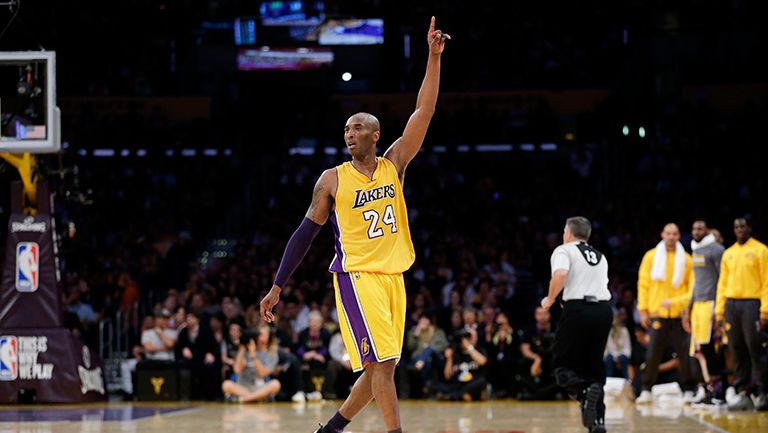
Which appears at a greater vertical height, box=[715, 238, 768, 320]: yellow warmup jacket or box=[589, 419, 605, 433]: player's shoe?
box=[715, 238, 768, 320]: yellow warmup jacket

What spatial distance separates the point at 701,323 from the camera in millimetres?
14469

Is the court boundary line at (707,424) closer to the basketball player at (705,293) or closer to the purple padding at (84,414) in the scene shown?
the basketball player at (705,293)

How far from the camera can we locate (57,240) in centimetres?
1683

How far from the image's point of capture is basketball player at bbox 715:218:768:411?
13594 millimetres

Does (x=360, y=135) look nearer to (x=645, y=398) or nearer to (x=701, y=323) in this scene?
(x=701, y=323)

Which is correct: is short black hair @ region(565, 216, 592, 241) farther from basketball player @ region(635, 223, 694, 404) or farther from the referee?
basketball player @ region(635, 223, 694, 404)

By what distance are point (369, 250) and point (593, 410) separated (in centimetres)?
287

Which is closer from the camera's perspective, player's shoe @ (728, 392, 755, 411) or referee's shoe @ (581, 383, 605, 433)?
referee's shoe @ (581, 383, 605, 433)

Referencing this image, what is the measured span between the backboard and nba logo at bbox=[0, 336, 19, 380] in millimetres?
3402

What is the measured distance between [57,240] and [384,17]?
16377 mm

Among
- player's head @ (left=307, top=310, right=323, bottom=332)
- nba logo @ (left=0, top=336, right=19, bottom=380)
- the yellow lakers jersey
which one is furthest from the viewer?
player's head @ (left=307, top=310, right=323, bottom=332)

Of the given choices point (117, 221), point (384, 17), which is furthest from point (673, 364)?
point (384, 17)

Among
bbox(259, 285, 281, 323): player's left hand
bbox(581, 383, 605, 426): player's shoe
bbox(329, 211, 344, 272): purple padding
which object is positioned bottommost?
bbox(581, 383, 605, 426): player's shoe

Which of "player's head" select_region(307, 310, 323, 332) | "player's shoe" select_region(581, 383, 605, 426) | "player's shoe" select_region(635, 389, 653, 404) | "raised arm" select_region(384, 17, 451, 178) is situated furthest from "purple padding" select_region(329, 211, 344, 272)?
"player's head" select_region(307, 310, 323, 332)
